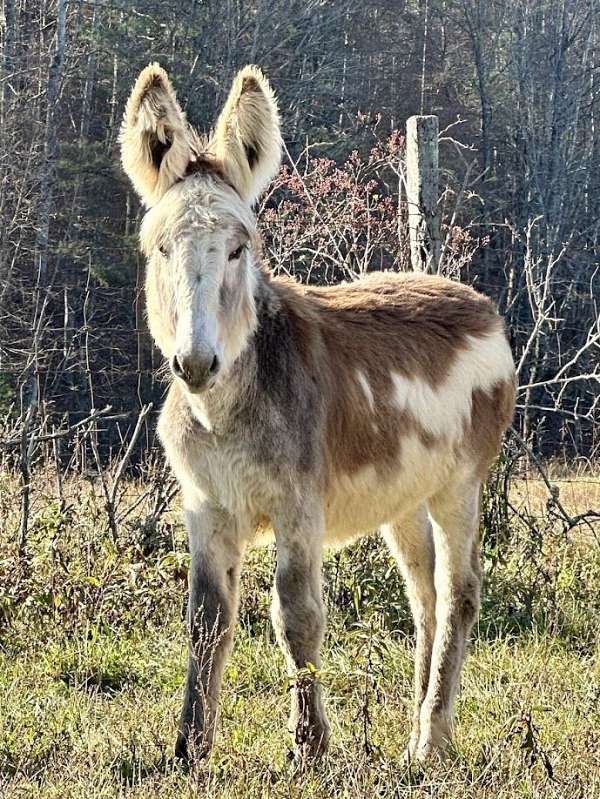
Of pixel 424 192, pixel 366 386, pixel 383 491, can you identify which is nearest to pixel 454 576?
pixel 383 491

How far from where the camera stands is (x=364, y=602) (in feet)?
19.3

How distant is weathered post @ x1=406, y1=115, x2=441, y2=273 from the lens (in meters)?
6.60

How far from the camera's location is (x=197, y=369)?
3178 millimetres

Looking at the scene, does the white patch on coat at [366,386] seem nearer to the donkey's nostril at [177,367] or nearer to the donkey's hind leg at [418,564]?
the donkey's hind leg at [418,564]

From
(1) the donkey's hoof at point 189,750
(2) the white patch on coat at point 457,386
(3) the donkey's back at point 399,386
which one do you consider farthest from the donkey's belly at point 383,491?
(1) the donkey's hoof at point 189,750

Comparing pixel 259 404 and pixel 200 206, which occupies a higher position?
pixel 200 206

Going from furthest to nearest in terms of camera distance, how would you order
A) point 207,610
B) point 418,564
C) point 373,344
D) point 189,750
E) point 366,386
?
1. point 418,564
2. point 373,344
3. point 366,386
4. point 207,610
5. point 189,750

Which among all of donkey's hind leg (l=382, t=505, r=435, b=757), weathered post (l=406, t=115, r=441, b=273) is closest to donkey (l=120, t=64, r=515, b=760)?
donkey's hind leg (l=382, t=505, r=435, b=757)

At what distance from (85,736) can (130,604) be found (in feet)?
5.23

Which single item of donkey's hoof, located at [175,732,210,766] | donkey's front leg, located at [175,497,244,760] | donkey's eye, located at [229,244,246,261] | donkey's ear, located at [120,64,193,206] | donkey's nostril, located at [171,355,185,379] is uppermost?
donkey's ear, located at [120,64,193,206]

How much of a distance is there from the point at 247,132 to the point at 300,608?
1.72 metres

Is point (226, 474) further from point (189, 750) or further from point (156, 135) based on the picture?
point (156, 135)

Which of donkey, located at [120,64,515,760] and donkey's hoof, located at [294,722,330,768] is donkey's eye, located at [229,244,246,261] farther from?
donkey's hoof, located at [294,722,330,768]

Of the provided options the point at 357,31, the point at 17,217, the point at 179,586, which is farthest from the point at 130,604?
the point at 357,31
